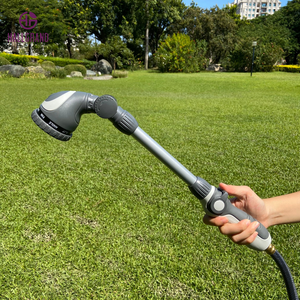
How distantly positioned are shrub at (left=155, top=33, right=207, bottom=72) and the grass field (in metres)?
18.5

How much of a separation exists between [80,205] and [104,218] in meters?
0.29

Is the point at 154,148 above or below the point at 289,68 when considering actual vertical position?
below

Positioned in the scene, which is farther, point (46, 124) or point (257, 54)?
point (257, 54)

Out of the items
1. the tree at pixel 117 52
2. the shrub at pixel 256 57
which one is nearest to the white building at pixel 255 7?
the shrub at pixel 256 57

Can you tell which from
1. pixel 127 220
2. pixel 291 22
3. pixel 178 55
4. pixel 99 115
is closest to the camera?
pixel 99 115

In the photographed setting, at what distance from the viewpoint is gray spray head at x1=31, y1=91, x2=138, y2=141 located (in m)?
0.68

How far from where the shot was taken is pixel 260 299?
1.45 m

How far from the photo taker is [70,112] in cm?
71

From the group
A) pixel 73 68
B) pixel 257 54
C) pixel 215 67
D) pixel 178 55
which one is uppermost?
pixel 257 54

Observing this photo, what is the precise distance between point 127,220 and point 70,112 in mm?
1561

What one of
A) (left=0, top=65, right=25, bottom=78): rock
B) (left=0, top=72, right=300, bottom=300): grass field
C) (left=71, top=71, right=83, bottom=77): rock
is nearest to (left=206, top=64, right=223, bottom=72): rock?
(left=71, top=71, right=83, bottom=77): rock

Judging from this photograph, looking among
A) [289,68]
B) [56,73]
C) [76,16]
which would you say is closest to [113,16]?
[76,16]

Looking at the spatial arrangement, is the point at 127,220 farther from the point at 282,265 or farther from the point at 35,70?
the point at 35,70

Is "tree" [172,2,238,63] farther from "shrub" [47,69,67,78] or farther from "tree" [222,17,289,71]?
"shrub" [47,69,67,78]
